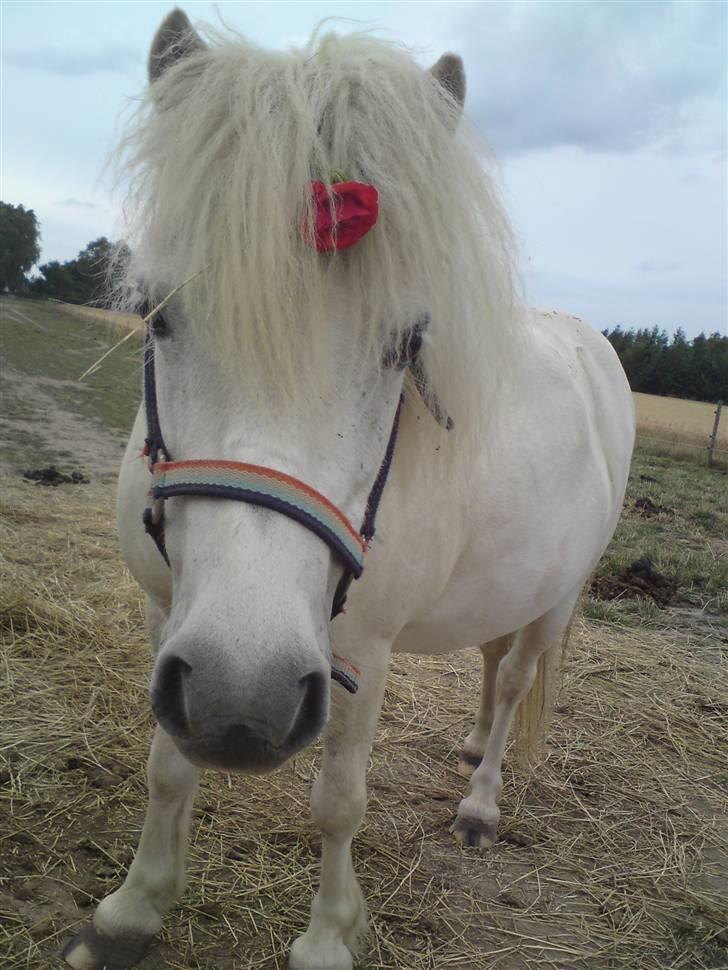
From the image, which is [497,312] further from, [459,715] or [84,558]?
[84,558]

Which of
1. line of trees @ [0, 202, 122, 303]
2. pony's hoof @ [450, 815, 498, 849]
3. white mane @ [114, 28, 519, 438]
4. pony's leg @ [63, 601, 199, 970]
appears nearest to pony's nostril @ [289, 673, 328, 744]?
white mane @ [114, 28, 519, 438]

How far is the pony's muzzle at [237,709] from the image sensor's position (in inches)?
37.8

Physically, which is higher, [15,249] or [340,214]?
[15,249]

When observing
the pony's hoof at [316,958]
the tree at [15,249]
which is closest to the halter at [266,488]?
the pony's hoof at [316,958]

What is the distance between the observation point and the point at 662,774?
10.3 feet

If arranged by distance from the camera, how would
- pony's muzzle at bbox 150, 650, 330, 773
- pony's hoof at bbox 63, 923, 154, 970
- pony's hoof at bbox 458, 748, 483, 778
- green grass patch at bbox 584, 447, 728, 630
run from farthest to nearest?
green grass patch at bbox 584, 447, 728, 630 < pony's hoof at bbox 458, 748, 483, 778 < pony's hoof at bbox 63, 923, 154, 970 < pony's muzzle at bbox 150, 650, 330, 773

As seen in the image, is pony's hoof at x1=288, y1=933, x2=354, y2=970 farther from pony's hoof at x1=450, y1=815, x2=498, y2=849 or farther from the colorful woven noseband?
the colorful woven noseband

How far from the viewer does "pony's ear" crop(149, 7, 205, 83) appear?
1.42 m

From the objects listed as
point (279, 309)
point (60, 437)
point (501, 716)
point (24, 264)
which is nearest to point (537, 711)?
point (501, 716)

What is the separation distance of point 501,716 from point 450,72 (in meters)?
2.29

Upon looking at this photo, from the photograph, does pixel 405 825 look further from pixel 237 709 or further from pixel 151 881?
pixel 237 709

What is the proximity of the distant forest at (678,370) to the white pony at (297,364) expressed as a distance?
37.0m

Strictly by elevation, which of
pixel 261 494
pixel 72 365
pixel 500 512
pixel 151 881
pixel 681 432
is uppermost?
pixel 681 432

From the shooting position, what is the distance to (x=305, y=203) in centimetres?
117
